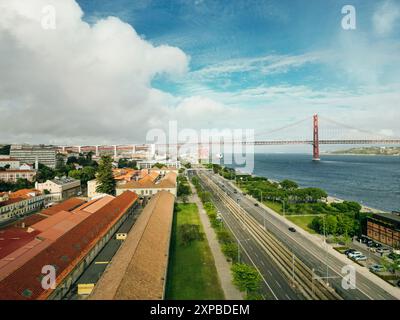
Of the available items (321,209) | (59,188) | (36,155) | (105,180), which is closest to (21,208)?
(59,188)

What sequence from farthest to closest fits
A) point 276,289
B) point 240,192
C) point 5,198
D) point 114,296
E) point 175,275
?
point 240,192
point 5,198
point 175,275
point 276,289
point 114,296

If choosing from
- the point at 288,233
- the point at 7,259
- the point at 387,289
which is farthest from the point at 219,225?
the point at 7,259

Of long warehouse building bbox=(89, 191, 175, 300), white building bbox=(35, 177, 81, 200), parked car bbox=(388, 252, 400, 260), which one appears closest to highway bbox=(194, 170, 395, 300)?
parked car bbox=(388, 252, 400, 260)

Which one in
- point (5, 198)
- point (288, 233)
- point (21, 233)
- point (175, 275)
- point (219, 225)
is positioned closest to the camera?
point (175, 275)

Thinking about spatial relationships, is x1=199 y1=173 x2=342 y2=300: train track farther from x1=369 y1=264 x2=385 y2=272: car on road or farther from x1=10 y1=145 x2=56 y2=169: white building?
x1=10 y1=145 x2=56 y2=169: white building

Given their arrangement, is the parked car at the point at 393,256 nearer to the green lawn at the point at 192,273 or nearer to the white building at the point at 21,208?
the green lawn at the point at 192,273

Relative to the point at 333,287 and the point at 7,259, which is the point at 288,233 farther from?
the point at 7,259

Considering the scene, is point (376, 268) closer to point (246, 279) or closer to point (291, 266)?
point (291, 266)
